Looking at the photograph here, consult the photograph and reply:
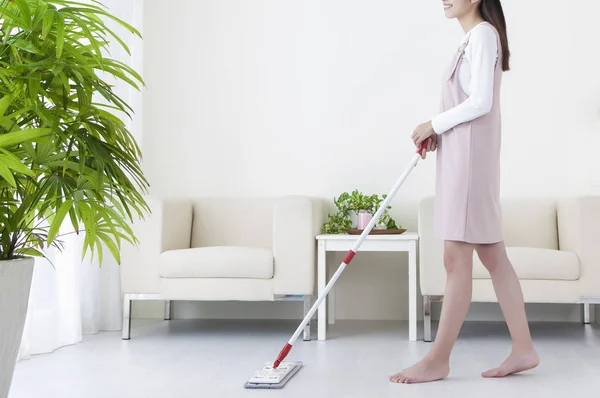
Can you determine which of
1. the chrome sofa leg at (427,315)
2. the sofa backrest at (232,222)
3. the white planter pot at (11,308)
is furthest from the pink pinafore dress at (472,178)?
the sofa backrest at (232,222)

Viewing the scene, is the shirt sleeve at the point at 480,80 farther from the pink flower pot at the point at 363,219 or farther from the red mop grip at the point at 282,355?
the pink flower pot at the point at 363,219

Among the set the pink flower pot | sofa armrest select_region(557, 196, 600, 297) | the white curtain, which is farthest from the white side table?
the white curtain

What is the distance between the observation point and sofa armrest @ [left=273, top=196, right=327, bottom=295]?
11.0ft

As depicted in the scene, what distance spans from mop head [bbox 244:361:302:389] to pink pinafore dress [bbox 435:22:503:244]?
0.72m

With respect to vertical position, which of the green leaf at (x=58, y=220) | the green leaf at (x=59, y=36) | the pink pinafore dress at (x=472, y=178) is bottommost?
the green leaf at (x=58, y=220)

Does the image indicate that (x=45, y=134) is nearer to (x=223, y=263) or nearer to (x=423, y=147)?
(x=423, y=147)

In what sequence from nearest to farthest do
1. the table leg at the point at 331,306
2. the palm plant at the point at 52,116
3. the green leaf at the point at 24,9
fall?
the green leaf at the point at 24,9
the palm plant at the point at 52,116
the table leg at the point at 331,306

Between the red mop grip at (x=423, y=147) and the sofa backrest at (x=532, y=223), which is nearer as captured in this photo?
the red mop grip at (x=423, y=147)

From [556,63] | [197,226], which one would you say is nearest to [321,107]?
[197,226]

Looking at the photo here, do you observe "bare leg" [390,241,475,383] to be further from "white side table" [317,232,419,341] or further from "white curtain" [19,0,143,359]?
"white curtain" [19,0,143,359]

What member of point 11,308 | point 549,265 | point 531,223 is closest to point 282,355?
point 11,308

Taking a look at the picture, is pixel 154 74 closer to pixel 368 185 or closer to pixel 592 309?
pixel 368 185

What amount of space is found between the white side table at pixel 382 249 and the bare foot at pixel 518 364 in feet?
2.98

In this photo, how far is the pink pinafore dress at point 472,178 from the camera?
240 cm
